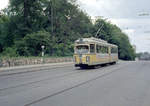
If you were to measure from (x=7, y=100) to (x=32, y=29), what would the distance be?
1773 inches

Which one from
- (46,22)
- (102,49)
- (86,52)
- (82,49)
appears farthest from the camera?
(46,22)

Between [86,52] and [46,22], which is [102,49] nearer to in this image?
[86,52]

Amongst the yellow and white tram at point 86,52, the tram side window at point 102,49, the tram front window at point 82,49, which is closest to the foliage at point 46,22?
the tram side window at point 102,49

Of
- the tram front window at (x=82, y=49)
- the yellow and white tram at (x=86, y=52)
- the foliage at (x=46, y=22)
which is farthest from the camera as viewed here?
the foliage at (x=46, y=22)

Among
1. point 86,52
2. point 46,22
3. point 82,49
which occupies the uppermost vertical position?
point 46,22

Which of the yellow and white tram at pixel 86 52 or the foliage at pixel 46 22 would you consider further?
the foliage at pixel 46 22

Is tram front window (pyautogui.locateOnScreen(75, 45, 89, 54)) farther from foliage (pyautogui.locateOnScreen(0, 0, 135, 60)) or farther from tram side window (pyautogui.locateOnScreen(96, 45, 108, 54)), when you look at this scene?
foliage (pyautogui.locateOnScreen(0, 0, 135, 60))

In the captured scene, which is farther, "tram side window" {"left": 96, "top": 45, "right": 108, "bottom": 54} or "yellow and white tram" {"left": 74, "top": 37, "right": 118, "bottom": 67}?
"tram side window" {"left": 96, "top": 45, "right": 108, "bottom": 54}

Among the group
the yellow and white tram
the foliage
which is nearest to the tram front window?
the yellow and white tram

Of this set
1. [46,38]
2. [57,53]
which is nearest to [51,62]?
[46,38]

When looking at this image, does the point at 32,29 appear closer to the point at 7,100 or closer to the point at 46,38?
the point at 46,38

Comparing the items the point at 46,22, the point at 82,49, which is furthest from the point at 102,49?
the point at 46,22

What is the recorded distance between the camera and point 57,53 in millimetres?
49312

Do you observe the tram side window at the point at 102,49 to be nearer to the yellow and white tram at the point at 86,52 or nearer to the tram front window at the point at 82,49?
the yellow and white tram at the point at 86,52
